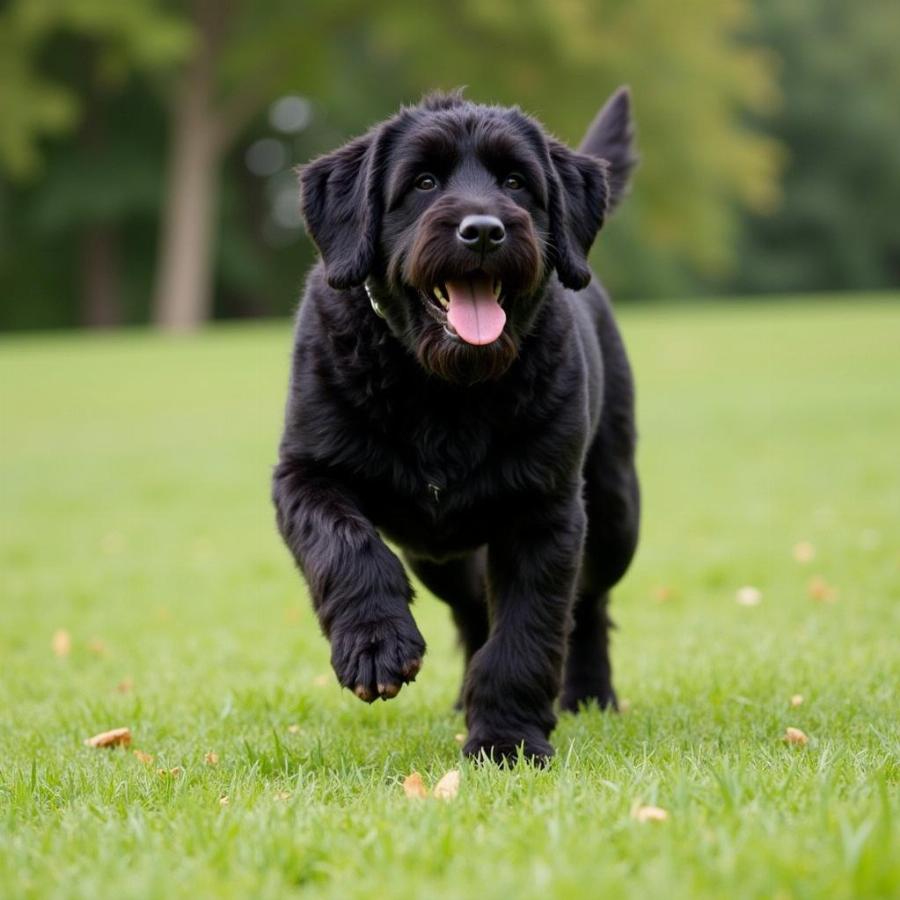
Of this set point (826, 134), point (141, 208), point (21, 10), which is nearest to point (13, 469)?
point (21, 10)

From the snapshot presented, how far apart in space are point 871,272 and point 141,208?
30030mm

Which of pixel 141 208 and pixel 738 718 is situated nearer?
pixel 738 718

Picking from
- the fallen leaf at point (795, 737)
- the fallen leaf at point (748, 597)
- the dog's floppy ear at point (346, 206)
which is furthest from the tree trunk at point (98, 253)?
the fallen leaf at point (795, 737)

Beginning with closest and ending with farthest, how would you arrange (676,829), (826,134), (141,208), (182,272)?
(676,829) < (182,272) < (141,208) < (826,134)

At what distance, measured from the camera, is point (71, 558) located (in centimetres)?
909

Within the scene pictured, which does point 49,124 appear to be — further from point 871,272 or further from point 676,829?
point 871,272

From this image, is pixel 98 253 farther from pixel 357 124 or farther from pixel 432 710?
pixel 432 710

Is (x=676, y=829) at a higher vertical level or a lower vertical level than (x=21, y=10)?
lower

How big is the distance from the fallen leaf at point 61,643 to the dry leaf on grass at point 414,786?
11.2 ft

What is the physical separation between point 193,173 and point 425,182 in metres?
27.8

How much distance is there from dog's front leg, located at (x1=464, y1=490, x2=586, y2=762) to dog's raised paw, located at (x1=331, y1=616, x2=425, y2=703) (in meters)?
0.34

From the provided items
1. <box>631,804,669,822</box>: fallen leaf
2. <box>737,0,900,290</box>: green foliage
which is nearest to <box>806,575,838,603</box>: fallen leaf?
<box>631,804,669,822</box>: fallen leaf

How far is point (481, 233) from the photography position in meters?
3.56

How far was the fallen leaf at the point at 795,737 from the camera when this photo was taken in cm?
362
